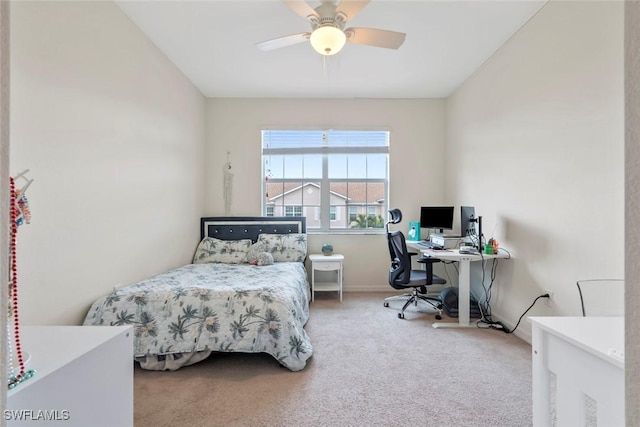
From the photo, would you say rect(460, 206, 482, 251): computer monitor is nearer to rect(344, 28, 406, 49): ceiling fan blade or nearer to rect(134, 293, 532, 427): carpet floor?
rect(134, 293, 532, 427): carpet floor

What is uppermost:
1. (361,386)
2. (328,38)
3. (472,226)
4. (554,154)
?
(328,38)

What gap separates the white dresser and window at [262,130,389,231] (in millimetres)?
3323

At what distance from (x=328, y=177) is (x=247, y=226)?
1412 millimetres

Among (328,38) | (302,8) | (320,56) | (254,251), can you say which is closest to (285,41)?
(302,8)

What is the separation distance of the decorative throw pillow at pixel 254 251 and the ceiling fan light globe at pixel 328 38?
8.05ft

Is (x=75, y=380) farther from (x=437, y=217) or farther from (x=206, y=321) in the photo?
(x=437, y=217)

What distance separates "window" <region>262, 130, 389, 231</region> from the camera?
4.38m

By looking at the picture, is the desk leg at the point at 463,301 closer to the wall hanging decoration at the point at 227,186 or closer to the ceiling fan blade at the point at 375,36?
the ceiling fan blade at the point at 375,36

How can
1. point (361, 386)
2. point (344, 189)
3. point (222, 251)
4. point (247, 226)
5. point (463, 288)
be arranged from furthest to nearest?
point (344, 189), point (247, 226), point (222, 251), point (463, 288), point (361, 386)

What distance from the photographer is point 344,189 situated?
443 cm

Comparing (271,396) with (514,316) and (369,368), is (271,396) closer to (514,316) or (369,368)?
(369,368)

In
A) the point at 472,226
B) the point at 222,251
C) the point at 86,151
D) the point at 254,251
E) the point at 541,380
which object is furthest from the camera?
the point at 222,251

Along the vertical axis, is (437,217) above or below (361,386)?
above

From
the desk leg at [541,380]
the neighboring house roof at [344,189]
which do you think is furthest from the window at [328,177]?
the desk leg at [541,380]
